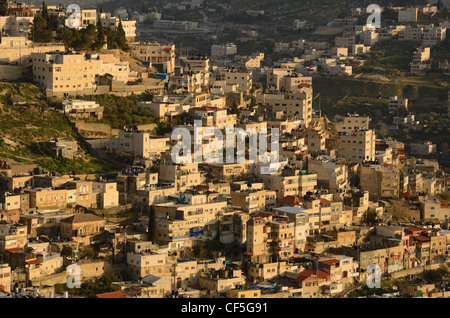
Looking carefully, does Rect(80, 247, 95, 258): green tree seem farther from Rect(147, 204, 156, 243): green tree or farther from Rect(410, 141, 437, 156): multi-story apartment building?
Rect(410, 141, 437, 156): multi-story apartment building

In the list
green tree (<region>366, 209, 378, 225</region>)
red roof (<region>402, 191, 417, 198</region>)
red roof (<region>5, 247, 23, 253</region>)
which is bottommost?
green tree (<region>366, 209, 378, 225</region>)

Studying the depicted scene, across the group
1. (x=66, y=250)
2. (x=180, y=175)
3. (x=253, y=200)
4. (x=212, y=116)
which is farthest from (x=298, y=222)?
(x=212, y=116)

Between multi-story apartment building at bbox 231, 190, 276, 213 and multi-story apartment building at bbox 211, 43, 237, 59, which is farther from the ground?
multi-story apartment building at bbox 211, 43, 237, 59

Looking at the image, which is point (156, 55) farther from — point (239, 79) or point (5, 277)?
point (5, 277)

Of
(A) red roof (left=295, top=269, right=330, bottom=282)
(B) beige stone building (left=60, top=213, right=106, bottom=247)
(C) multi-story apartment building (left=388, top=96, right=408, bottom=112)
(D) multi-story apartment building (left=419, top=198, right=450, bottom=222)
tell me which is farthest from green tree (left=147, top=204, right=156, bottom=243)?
(C) multi-story apartment building (left=388, top=96, right=408, bottom=112)

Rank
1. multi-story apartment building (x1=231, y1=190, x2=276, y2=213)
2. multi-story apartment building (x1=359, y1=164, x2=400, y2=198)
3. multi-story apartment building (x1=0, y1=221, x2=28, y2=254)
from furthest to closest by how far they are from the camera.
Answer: multi-story apartment building (x1=359, y1=164, x2=400, y2=198)
multi-story apartment building (x1=231, y1=190, x2=276, y2=213)
multi-story apartment building (x1=0, y1=221, x2=28, y2=254)

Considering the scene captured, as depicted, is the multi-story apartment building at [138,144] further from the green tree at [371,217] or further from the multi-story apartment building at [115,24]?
the multi-story apartment building at [115,24]
